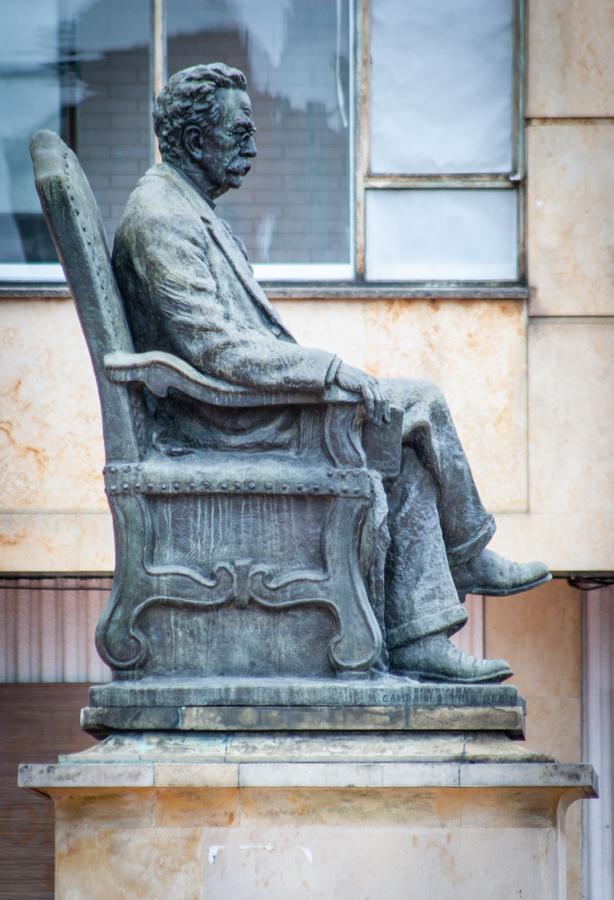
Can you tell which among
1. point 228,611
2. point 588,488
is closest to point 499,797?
point 228,611

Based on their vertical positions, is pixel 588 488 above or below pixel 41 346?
below

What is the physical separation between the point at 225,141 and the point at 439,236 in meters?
4.94

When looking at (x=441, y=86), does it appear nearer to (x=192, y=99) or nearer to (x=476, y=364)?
(x=476, y=364)

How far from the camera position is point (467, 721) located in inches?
253

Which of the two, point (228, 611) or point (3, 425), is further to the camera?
point (3, 425)

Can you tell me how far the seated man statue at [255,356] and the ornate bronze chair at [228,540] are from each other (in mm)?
107

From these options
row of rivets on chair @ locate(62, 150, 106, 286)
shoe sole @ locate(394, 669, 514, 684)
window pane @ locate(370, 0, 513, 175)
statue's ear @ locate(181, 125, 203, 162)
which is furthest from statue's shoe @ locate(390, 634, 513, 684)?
window pane @ locate(370, 0, 513, 175)

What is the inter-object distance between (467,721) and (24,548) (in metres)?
5.56

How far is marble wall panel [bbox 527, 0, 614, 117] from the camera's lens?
38.3 feet

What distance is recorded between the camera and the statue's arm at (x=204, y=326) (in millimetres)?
→ 6500

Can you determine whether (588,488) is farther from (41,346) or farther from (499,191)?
(41,346)

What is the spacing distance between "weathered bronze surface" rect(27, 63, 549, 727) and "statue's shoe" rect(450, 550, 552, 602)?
25 centimetres

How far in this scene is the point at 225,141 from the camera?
695 centimetres

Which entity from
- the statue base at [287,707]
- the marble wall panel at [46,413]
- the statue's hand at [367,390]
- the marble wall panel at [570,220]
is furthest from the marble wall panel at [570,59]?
the statue base at [287,707]
